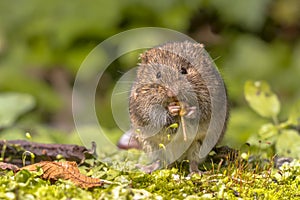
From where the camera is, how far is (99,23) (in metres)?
8.22

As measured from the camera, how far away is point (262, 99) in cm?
483

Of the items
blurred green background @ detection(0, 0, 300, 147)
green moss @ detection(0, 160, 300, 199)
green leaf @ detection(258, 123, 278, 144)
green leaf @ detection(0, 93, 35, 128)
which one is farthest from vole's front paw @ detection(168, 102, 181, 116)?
blurred green background @ detection(0, 0, 300, 147)

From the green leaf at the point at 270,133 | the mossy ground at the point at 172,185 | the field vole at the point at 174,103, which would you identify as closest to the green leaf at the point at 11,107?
the field vole at the point at 174,103

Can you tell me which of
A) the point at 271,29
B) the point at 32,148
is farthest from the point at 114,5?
the point at 32,148

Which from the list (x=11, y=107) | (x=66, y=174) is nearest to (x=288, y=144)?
(x=66, y=174)

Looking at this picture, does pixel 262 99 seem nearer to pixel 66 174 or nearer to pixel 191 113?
pixel 191 113

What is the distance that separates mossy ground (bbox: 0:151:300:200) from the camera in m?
2.97

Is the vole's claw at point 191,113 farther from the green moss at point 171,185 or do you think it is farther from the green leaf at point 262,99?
the green leaf at point 262,99

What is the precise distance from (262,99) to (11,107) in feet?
8.36

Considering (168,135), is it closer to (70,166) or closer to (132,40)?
(70,166)

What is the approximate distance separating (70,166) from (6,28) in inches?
217

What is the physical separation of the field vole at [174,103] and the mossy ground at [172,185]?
0.21 meters

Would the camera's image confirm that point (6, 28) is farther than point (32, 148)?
Yes

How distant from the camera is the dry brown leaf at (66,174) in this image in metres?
3.14
